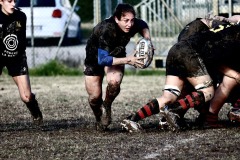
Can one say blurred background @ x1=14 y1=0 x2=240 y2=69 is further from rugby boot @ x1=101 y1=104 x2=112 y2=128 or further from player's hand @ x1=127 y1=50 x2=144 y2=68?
player's hand @ x1=127 y1=50 x2=144 y2=68

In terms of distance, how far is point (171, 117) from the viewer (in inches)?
448

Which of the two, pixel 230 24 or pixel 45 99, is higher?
pixel 230 24

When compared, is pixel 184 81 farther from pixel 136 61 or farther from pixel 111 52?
pixel 111 52

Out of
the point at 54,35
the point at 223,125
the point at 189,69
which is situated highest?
the point at 189,69

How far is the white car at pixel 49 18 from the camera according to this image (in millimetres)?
25359

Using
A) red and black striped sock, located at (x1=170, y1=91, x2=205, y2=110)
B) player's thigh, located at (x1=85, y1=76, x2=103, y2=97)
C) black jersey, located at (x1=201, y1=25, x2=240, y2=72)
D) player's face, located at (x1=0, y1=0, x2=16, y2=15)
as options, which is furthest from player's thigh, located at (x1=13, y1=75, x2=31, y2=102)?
black jersey, located at (x1=201, y1=25, x2=240, y2=72)

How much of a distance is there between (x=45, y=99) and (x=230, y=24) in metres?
5.93

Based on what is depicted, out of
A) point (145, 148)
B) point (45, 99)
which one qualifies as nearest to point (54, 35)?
point (45, 99)

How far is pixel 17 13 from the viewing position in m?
12.1

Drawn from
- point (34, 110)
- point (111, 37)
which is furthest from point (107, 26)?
point (34, 110)

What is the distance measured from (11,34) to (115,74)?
150 cm

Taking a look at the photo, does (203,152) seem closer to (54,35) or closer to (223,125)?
(223,125)

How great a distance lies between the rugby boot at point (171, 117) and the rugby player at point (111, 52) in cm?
65

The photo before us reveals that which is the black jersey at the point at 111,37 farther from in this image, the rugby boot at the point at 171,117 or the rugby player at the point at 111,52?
the rugby boot at the point at 171,117
